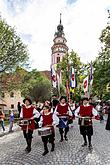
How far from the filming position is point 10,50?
33969 millimetres

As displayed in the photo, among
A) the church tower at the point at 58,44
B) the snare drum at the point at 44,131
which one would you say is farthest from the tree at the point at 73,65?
the church tower at the point at 58,44

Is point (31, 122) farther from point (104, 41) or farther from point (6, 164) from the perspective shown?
point (104, 41)

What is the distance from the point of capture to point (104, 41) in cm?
3744

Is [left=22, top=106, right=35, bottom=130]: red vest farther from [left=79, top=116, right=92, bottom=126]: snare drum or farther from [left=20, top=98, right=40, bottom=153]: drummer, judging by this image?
[left=79, top=116, right=92, bottom=126]: snare drum

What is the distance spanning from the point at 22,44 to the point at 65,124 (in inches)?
937

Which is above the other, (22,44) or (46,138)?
(22,44)

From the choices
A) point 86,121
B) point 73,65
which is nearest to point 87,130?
point 86,121

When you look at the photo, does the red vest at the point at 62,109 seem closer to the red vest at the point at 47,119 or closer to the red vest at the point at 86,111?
the red vest at the point at 86,111

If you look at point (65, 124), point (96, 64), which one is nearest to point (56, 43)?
point (96, 64)

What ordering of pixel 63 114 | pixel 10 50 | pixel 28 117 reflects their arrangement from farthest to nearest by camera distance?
1. pixel 10 50
2. pixel 63 114
3. pixel 28 117

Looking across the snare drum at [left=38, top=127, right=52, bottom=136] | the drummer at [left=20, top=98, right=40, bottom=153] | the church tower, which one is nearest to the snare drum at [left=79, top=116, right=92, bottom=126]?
the snare drum at [left=38, top=127, right=52, bottom=136]

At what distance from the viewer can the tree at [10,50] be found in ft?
110

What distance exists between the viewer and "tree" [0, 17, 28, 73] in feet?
110

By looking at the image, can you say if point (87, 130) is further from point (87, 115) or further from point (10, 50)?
point (10, 50)
